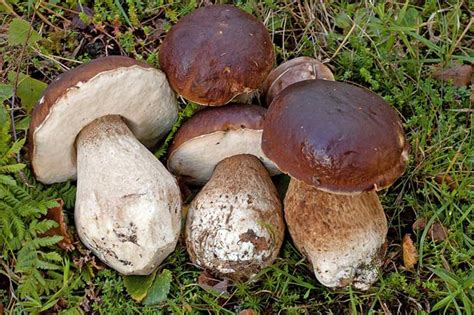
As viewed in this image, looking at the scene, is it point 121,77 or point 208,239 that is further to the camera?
point 208,239

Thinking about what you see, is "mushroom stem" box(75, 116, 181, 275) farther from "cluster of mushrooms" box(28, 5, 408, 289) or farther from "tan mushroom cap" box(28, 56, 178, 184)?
"tan mushroom cap" box(28, 56, 178, 184)

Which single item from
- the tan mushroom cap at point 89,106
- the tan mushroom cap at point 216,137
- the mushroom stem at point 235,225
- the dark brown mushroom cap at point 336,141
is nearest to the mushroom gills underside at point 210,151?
the tan mushroom cap at point 216,137

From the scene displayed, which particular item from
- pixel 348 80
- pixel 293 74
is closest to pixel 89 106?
pixel 293 74

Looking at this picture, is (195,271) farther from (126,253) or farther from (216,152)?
(216,152)

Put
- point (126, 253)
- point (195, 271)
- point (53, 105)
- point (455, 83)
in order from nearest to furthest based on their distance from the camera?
point (53, 105) < point (126, 253) < point (195, 271) < point (455, 83)

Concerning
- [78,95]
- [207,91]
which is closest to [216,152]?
[207,91]

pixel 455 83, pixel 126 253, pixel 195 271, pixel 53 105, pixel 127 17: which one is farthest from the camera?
pixel 127 17

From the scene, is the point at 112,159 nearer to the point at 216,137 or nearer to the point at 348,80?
the point at 216,137

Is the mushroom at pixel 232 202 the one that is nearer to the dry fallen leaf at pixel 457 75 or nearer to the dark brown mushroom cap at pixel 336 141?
the dark brown mushroom cap at pixel 336 141
